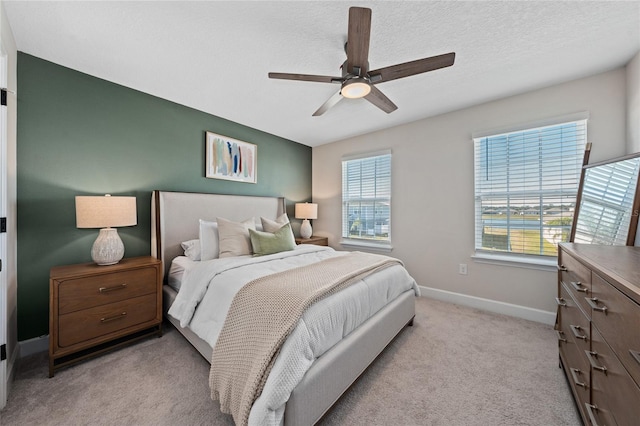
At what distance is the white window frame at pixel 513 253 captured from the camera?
2391 millimetres

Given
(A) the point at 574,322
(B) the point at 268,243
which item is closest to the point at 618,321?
(A) the point at 574,322

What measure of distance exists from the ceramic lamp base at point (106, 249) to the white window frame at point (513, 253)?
380cm

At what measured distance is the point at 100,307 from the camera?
190cm

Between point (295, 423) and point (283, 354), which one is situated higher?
point (283, 354)

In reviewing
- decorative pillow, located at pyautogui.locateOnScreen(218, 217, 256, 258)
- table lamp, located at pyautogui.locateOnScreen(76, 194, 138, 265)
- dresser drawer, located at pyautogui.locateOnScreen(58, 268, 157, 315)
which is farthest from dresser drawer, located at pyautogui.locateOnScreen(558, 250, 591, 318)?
table lamp, located at pyautogui.locateOnScreen(76, 194, 138, 265)

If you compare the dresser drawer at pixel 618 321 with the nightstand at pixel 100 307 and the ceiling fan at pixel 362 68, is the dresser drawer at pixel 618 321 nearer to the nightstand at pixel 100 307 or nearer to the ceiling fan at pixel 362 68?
the ceiling fan at pixel 362 68

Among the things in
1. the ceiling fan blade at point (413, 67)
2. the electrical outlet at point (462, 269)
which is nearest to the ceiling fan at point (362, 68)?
the ceiling fan blade at point (413, 67)

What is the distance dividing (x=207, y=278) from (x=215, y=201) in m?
1.51

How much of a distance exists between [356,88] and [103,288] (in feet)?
8.32

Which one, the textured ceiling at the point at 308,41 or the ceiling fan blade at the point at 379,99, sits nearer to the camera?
the textured ceiling at the point at 308,41

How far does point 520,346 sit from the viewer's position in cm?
211

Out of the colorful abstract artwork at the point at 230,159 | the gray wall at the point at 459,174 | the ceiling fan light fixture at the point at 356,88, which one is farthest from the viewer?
the colorful abstract artwork at the point at 230,159

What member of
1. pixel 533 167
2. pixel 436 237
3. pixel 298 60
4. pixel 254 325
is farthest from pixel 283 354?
pixel 533 167

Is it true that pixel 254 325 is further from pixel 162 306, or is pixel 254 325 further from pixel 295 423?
pixel 162 306
